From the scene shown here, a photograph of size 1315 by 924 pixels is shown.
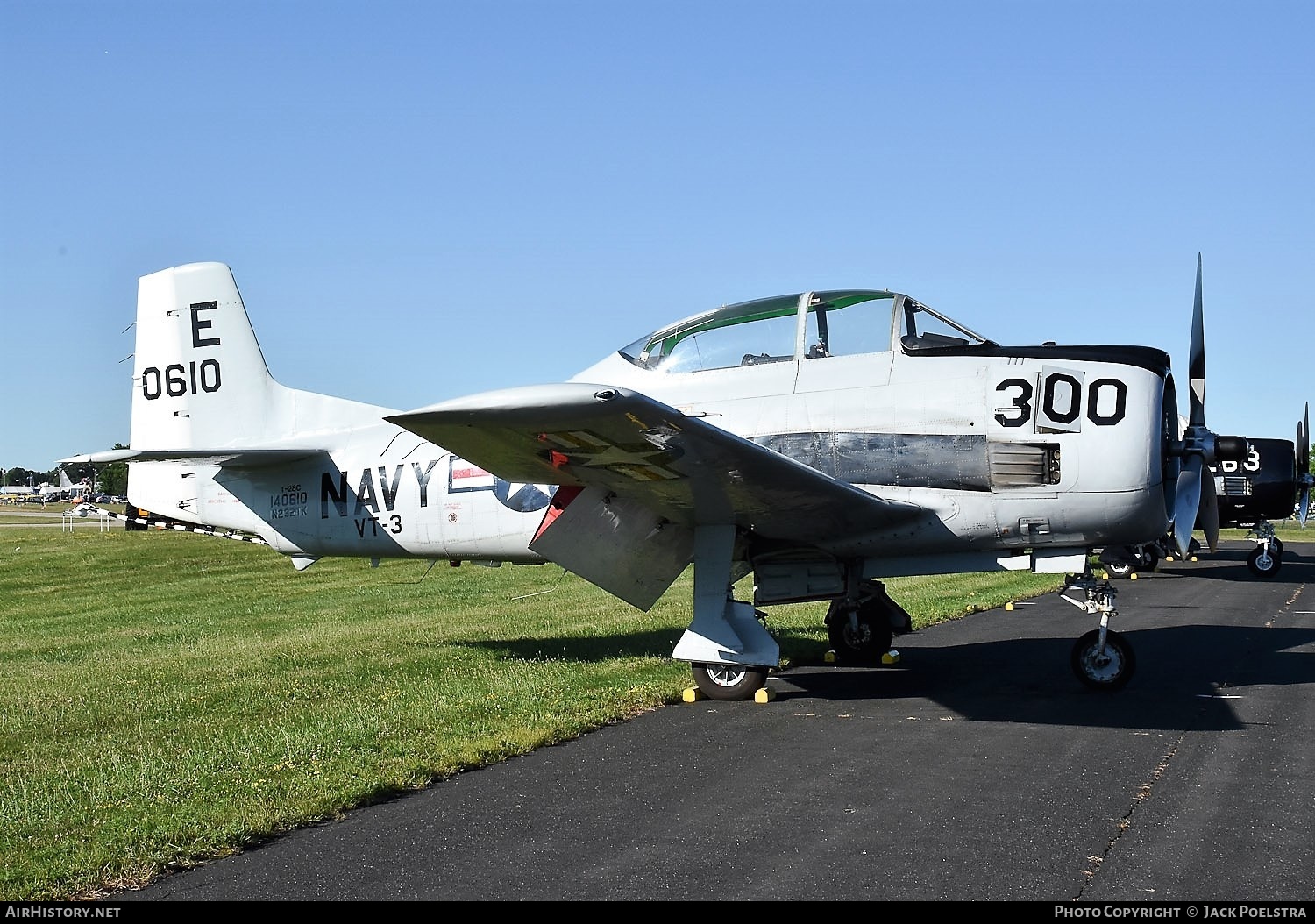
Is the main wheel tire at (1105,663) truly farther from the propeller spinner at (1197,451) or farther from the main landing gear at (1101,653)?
the propeller spinner at (1197,451)

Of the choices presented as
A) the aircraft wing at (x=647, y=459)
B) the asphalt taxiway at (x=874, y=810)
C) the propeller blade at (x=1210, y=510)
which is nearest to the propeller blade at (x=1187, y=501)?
the propeller blade at (x=1210, y=510)

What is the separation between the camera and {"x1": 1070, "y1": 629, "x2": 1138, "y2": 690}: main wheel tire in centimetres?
913

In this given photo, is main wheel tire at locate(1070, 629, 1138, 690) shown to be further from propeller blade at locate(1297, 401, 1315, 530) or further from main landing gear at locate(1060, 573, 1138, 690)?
propeller blade at locate(1297, 401, 1315, 530)

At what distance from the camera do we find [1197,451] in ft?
30.6

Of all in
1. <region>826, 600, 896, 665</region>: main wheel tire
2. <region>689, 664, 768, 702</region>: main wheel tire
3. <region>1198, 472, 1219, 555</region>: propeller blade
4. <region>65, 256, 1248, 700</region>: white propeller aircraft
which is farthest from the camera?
<region>826, 600, 896, 665</region>: main wheel tire

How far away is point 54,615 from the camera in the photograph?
1869 centimetres

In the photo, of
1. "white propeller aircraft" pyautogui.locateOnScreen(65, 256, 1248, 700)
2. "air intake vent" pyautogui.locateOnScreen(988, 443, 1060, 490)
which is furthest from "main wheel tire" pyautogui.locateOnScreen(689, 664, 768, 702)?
"air intake vent" pyautogui.locateOnScreen(988, 443, 1060, 490)

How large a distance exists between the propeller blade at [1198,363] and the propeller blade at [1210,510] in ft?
2.21

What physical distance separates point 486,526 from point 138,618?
367 inches

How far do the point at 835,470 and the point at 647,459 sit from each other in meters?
2.11

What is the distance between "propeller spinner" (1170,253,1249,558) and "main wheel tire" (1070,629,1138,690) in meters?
0.95

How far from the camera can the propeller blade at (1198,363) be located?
395 inches

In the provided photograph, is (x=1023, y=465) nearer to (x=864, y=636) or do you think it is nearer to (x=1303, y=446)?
(x=864, y=636)
